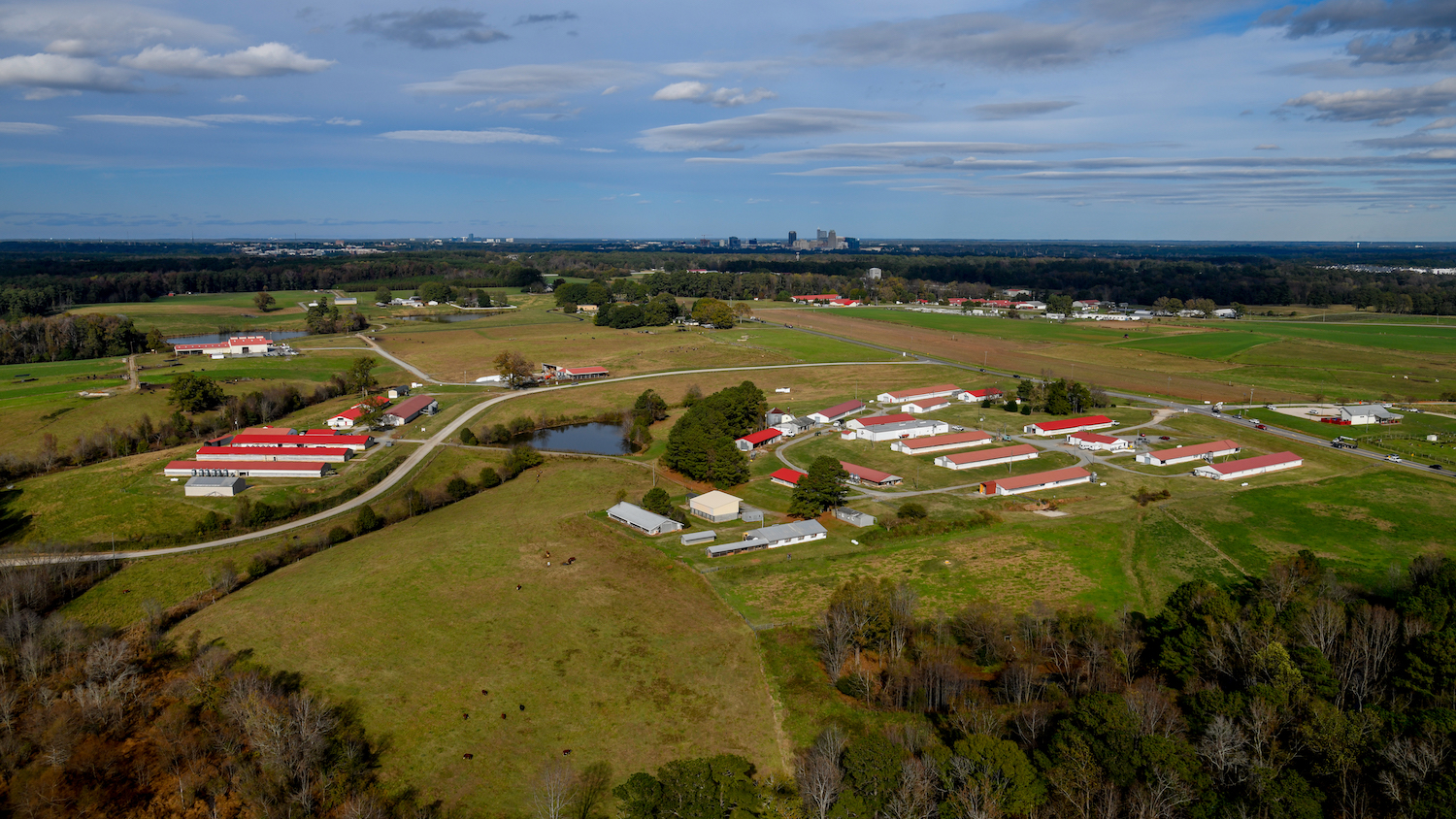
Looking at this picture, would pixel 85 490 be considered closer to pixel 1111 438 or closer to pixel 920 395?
pixel 920 395

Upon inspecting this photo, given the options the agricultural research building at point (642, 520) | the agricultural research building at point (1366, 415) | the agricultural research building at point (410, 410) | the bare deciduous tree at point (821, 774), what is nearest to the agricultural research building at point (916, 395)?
the agricultural research building at point (1366, 415)

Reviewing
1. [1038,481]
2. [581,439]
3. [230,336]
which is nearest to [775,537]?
[1038,481]

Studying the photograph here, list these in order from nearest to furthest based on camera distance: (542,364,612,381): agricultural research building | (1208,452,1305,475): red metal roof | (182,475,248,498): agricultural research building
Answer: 1. (182,475,248,498): agricultural research building
2. (1208,452,1305,475): red metal roof
3. (542,364,612,381): agricultural research building

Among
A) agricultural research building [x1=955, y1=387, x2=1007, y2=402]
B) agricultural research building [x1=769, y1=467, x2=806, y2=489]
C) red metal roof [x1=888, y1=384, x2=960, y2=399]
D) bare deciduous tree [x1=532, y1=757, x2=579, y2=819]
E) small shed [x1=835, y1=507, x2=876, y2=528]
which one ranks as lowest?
bare deciduous tree [x1=532, y1=757, x2=579, y2=819]

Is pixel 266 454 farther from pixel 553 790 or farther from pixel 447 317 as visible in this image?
pixel 447 317

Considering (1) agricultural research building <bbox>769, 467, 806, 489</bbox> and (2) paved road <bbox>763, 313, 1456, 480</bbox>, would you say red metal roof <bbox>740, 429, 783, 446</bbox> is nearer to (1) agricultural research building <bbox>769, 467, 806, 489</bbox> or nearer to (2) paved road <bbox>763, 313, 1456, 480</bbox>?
(1) agricultural research building <bbox>769, 467, 806, 489</bbox>

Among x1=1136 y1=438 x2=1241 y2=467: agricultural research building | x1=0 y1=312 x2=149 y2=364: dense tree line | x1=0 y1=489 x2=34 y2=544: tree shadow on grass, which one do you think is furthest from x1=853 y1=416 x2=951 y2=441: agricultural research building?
x1=0 y1=312 x2=149 y2=364: dense tree line

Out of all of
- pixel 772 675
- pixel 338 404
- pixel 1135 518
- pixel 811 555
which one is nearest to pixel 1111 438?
pixel 1135 518
